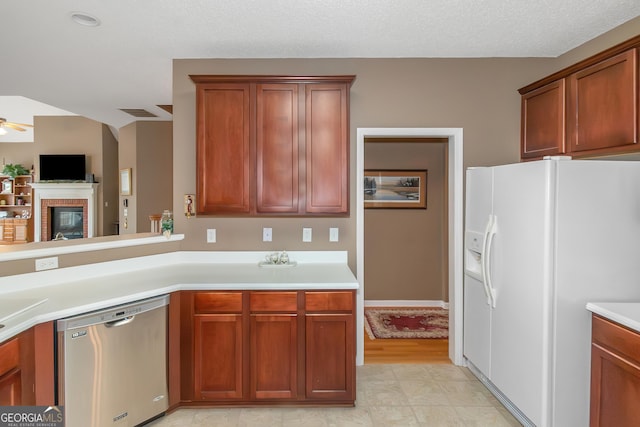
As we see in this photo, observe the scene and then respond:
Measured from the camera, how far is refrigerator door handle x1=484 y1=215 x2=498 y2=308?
8.65ft

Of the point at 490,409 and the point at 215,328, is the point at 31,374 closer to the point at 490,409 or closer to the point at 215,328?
the point at 215,328

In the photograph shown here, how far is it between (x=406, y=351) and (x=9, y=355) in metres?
3.02

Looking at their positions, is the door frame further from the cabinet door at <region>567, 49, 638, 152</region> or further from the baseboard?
the baseboard

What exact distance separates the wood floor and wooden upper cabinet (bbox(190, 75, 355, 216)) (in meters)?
1.49

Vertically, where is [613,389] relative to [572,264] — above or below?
below

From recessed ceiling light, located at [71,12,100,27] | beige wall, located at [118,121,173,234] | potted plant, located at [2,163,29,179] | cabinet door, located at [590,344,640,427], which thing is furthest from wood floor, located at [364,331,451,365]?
potted plant, located at [2,163,29,179]

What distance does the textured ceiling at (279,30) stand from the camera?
2.37 m

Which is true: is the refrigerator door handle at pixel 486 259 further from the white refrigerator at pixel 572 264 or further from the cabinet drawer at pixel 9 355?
the cabinet drawer at pixel 9 355

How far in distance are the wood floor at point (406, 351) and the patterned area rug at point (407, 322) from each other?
0.13 metres

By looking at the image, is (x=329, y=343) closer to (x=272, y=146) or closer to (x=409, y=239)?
(x=272, y=146)

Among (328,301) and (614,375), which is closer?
(614,375)

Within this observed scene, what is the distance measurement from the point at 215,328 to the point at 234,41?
213 centimetres

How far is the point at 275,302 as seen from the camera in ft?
8.38
